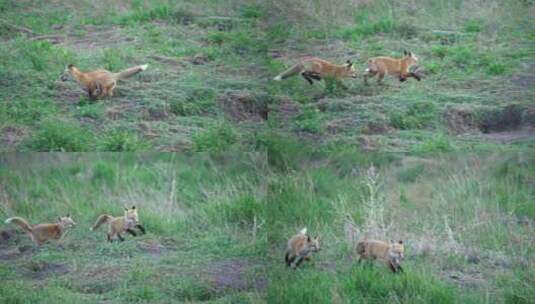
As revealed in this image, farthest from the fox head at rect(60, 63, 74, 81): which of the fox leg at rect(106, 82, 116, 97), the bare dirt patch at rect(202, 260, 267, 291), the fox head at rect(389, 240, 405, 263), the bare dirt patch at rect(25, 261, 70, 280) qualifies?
the fox head at rect(389, 240, 405, 263)

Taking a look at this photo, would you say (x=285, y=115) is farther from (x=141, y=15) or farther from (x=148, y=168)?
(x=141, y=15)

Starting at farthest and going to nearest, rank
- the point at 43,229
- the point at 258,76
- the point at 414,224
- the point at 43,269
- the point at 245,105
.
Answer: the point at 258,76 → the point at 245,105 → the point at 43,229 → the point at 414,224 → the point at 43,269

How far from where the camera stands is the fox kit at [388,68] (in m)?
9.19

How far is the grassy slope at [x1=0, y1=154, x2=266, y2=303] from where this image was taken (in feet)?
26.3

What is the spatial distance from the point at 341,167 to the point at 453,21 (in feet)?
9.26

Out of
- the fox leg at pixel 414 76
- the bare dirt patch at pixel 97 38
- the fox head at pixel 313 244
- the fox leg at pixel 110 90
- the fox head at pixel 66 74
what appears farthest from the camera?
the bare dirt patch at pixel 97 38

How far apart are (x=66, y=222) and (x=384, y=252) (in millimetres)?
2976

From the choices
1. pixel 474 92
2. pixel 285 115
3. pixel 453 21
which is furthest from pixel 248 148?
pixel 453 21

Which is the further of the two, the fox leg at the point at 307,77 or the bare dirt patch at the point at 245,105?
the fox leg at the point at 307,77

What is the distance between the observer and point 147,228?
29.2ft

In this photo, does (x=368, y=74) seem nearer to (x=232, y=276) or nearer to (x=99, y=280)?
(x=232, y=276)

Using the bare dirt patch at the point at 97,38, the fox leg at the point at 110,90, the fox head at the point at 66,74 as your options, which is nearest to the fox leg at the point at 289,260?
the fox leg at the point at 110,90

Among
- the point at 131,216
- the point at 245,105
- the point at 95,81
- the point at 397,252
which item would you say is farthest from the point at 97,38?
the point at 397,252

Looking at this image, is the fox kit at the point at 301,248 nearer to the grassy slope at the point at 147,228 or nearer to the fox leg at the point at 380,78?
the grassy slope at the point at 147,228
